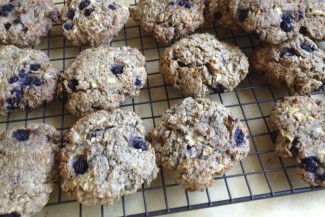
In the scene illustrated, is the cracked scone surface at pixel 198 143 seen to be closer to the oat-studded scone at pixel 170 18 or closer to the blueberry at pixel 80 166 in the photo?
the blueberry at pixel 80 166

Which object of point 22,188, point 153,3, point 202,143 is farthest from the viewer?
point 153,3

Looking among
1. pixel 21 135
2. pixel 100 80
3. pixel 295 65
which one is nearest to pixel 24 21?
pixel 100 80

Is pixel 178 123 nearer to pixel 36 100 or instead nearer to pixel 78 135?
pixel 78 135

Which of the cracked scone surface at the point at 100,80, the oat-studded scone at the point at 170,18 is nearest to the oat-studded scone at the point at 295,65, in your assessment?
the oat-studded scone at the point at 170,18

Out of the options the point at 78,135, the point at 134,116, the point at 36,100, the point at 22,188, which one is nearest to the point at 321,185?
Result: the point at 134,116

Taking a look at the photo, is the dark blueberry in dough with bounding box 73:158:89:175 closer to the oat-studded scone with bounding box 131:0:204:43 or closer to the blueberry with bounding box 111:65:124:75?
the blueberry with bounding box 111:65:124:75

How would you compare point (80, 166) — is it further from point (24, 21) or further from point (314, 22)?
point (314, 22)
